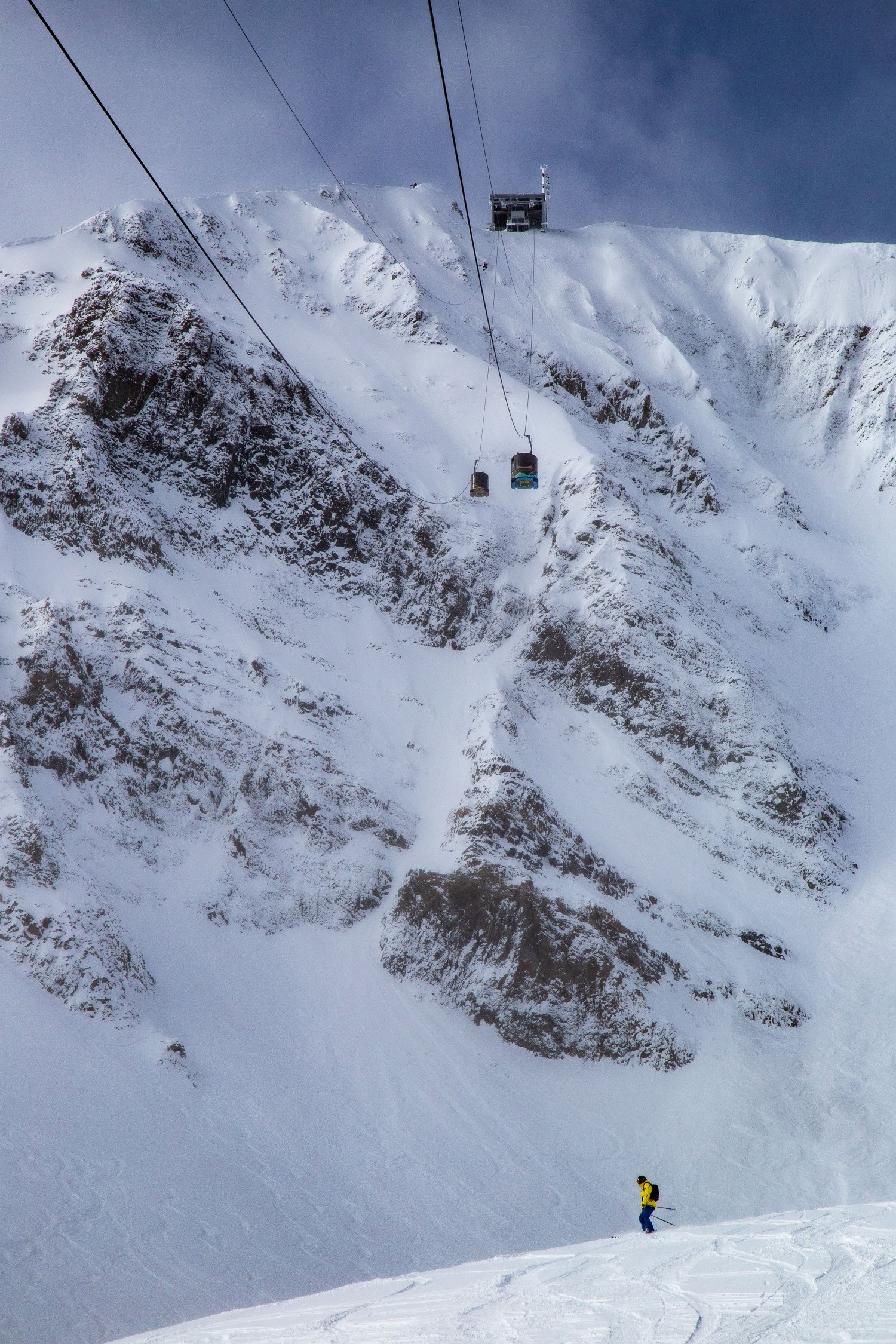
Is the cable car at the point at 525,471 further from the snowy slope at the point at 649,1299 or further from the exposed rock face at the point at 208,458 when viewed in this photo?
the snowy slope at the point at 649,1299

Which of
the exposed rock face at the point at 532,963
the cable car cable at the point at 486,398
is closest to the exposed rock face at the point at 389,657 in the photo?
the exposed rock face at the point at 532,963

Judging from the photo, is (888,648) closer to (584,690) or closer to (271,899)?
(584,690)

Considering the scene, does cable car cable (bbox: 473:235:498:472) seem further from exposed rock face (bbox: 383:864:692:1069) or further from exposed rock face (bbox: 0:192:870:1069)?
Result: exposed rock face (bbox: 383:864:692:1069)

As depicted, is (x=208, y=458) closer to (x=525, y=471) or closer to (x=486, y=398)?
(x=486, y=398)

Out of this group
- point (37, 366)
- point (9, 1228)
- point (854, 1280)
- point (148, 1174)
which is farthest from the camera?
point (37, 366)

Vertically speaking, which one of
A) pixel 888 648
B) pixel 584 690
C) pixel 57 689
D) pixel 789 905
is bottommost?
pixel 57 689

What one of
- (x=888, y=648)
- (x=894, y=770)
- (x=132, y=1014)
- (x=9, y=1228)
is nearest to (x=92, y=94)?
(x=9, y=1228)

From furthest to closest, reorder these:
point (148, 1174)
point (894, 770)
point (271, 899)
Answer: point (894, 770), point (271, 899), point (148, 1174)

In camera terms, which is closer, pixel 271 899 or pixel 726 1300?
pixel 726 1300
